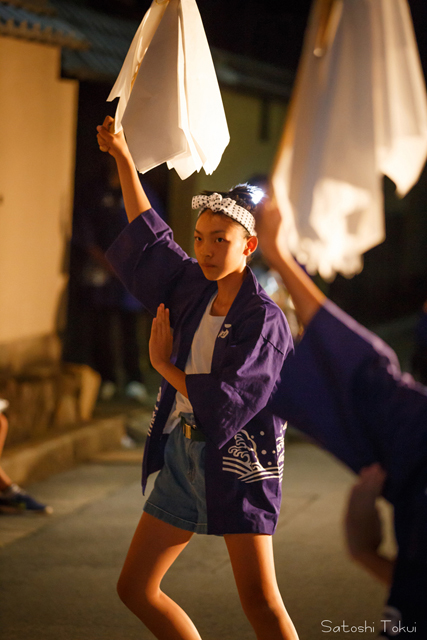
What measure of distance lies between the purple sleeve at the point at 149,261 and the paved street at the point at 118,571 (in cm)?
189

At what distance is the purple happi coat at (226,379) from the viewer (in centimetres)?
266

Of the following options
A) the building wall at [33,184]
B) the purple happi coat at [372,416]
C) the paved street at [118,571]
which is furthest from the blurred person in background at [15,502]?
the purple happi coat at [372,416]

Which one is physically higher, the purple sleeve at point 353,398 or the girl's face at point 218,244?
the girl's face at point 218,244

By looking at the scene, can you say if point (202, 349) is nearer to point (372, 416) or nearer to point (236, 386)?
point (236, 386)

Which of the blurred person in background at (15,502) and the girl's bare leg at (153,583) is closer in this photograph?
the girl's bare leg at (153,583)

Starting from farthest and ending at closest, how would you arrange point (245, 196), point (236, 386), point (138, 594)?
point (245, 196) → point (138, 594) → point (236, 386)

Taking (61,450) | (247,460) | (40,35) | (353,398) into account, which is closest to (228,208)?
(247,460)

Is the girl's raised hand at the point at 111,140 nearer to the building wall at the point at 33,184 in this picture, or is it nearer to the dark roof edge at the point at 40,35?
the dark roof edge at the point at 40,35

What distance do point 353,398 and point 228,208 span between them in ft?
3.96

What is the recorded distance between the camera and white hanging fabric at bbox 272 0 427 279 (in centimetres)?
217

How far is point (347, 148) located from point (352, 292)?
1654 centimetres

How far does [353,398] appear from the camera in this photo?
1.86 m

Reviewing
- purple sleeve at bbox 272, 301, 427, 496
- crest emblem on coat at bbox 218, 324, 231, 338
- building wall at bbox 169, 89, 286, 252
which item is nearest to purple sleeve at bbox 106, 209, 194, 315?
crest emblem on coat at bbox 218, 324, 231, 338

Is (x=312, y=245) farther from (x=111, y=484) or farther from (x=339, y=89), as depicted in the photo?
(x=111, y=484)
